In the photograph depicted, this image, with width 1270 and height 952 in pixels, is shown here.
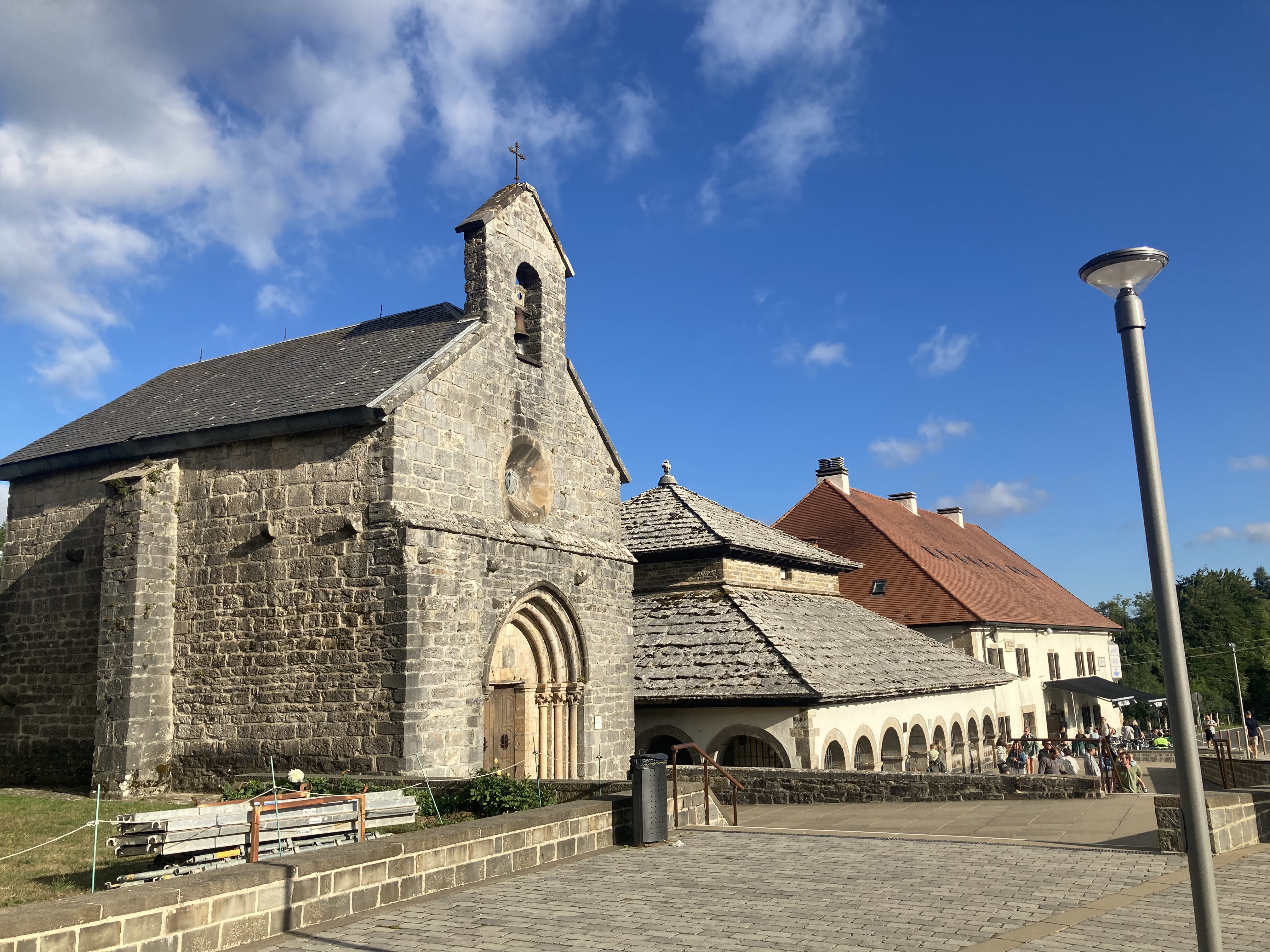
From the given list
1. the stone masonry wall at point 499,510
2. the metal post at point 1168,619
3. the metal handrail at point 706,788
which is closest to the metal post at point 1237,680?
the stone masonry wall at point 499,510

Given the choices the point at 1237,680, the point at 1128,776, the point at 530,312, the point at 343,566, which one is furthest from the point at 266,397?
the point at 1237,680

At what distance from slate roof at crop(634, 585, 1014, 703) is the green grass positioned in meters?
10.3

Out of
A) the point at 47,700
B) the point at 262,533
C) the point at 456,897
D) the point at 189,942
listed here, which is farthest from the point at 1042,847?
the point at 47,700

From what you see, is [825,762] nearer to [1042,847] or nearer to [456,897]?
[1042,847]

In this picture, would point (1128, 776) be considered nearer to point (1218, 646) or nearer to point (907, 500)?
point (907, 500)

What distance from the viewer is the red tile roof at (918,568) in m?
34.0

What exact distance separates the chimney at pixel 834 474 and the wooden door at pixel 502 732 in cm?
Answer: 2483

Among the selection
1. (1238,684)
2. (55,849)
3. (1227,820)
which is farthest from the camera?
(1238,684)

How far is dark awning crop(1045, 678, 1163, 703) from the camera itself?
119 ft

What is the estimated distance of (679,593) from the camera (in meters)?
24.5

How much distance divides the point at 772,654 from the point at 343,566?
965cm

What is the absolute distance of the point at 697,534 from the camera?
24906mm

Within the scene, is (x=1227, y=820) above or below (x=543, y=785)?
below

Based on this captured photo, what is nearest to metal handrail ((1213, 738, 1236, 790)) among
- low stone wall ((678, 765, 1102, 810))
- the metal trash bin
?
low stone wall ((678, 765, 1102, 810))
